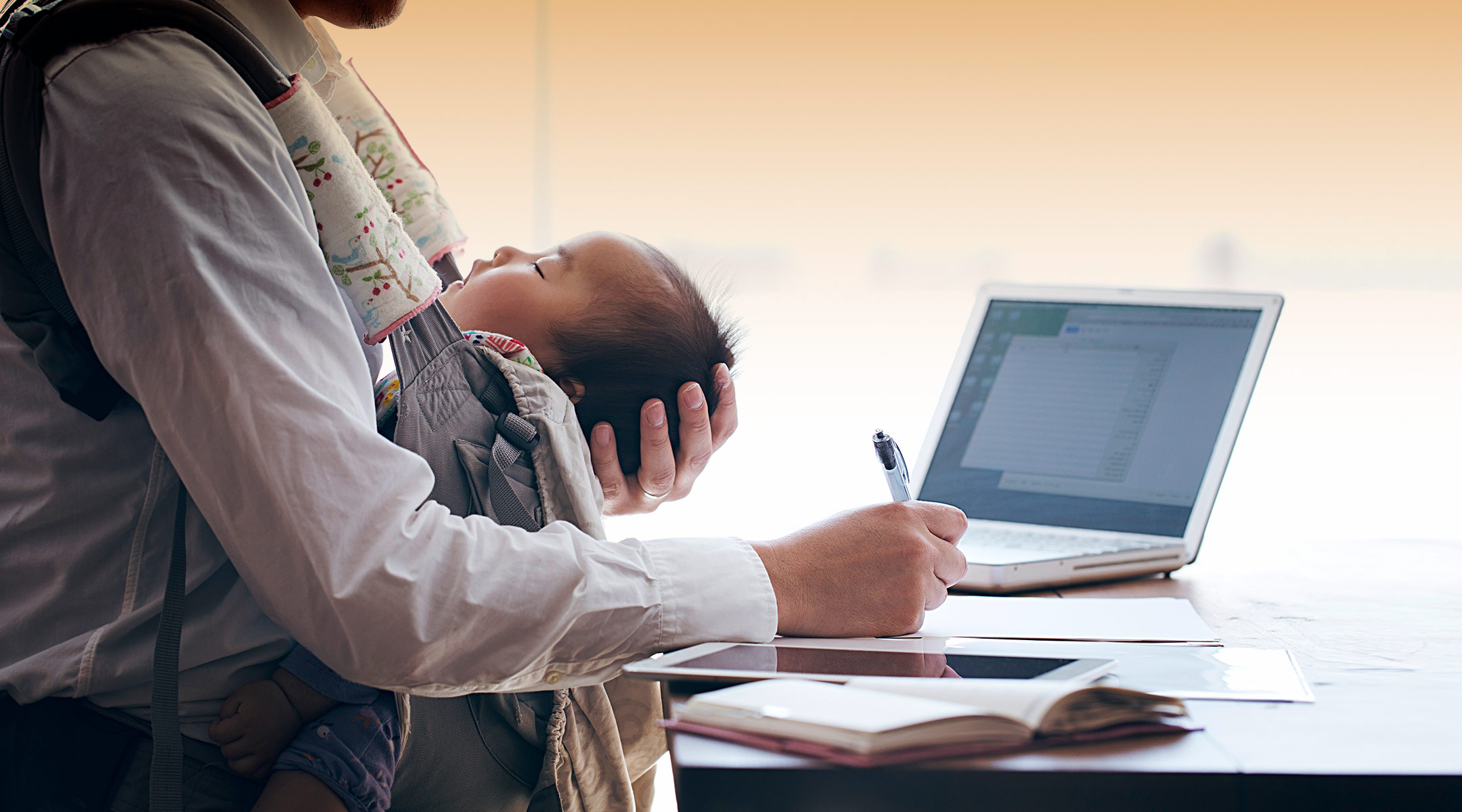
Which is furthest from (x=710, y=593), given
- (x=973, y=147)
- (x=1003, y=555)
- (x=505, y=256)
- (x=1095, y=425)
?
(x=973, y=147)

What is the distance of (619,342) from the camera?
106cm

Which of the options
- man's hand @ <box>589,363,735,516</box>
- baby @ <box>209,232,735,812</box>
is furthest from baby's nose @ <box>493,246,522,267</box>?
man's hand @ <box>589,363,735,516</box>

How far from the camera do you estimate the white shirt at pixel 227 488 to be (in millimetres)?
537

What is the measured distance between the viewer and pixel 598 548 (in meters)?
0.65

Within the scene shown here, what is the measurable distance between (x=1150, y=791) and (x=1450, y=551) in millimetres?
1102

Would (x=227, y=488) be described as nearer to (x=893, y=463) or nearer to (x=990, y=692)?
(x=990, y=692)

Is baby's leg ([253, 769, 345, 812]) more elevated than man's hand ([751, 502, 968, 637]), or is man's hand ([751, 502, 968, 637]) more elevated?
man's hand ([751, 502, 968, 637])

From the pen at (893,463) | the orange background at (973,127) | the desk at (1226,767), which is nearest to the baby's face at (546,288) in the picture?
the pen at (893,463)

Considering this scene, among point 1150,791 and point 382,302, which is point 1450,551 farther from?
point 382,302

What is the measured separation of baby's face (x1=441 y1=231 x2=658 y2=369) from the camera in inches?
42.0

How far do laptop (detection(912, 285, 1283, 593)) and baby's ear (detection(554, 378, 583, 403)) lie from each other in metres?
0.52

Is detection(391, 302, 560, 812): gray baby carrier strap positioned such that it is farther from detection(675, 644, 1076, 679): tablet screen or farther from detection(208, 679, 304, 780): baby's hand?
detection(675, 644, 1076, 679): tablet screen

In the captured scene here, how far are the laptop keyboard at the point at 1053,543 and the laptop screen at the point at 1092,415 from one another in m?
0.03

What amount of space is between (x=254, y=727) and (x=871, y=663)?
45 centimetres
